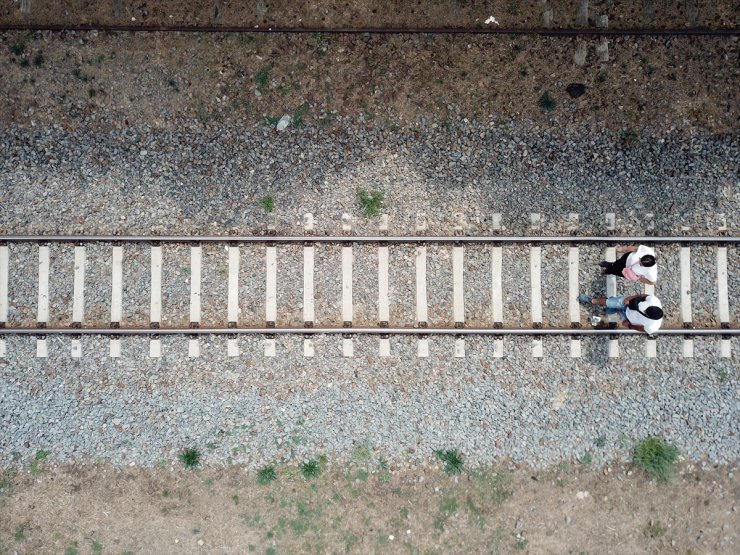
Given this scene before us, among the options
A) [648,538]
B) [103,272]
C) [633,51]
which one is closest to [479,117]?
[633,51]

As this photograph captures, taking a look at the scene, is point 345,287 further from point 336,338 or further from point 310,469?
point 310,469

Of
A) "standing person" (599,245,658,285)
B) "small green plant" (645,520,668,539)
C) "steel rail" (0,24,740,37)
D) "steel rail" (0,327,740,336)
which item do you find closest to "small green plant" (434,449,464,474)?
"steel rail" (0,327,740,336)

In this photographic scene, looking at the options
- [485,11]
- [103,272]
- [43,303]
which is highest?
[485,11]

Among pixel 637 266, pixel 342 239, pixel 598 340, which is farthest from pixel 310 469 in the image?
pixel 637 266

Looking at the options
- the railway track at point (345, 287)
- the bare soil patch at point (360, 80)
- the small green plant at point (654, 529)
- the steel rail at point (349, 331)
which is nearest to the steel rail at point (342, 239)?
the railway track at point (345, 287)

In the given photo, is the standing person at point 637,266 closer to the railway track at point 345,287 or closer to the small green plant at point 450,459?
→ the railway track at point 345,287

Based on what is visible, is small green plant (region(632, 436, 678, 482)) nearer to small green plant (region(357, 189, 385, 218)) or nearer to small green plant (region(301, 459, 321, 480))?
small green plant (region(301, 459, 321, 480))

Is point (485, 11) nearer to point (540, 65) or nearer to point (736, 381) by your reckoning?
point (540, 65)
